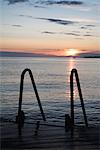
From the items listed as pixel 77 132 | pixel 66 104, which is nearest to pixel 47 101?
pixel 66 104

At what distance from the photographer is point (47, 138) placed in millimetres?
8500

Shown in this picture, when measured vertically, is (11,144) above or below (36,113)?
below

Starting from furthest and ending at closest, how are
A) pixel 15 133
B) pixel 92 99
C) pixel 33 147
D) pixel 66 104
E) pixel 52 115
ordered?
pixel 92 99
pixel 66 104
pixel 52 115
pixel 15 133
pixel 33 147

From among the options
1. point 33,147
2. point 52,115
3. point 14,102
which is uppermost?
point 14,102

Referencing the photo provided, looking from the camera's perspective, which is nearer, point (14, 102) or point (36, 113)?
point (36, 113)

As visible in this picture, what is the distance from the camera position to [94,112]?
24.3m

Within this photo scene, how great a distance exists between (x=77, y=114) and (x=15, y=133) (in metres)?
14.5

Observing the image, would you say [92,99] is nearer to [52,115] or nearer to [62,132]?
[52,115]

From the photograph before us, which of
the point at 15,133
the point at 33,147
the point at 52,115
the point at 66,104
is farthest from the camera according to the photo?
the point at 66,104

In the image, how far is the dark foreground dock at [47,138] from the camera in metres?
7.71

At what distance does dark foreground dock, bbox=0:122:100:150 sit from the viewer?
7.71 metres

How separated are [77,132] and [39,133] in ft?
3.27

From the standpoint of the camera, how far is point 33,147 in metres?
7.63

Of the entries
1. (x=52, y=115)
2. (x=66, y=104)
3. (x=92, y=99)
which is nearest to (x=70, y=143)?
(x=52, y=115)
